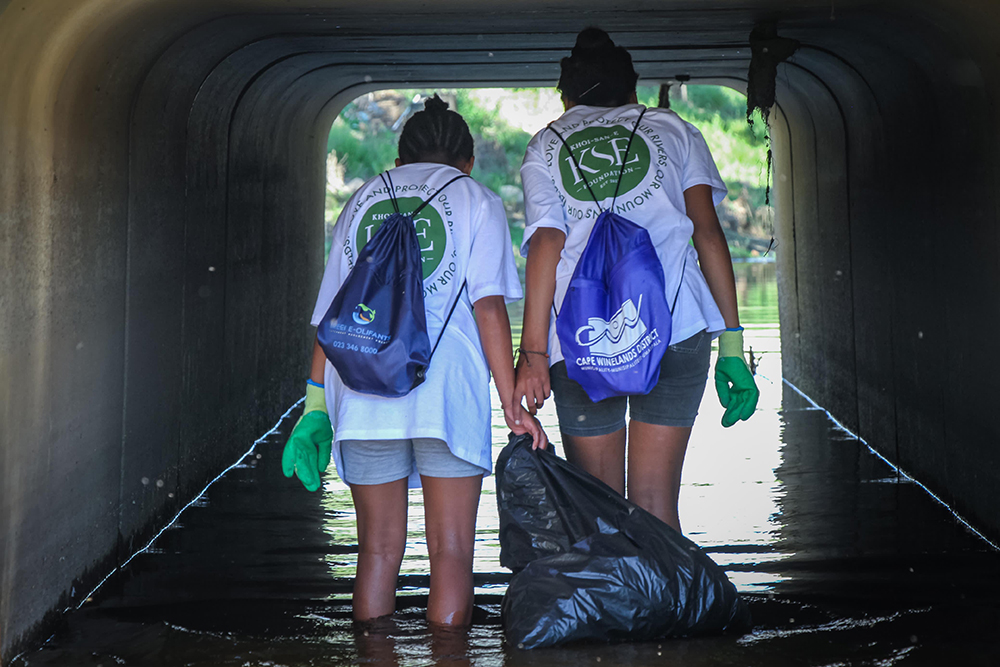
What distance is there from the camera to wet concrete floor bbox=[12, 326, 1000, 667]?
10.9 feet

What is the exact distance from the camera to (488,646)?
131 inches

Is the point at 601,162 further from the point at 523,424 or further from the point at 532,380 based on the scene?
the point at 523,424

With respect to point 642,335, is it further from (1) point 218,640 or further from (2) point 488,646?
(1) point 218,640

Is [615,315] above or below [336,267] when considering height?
below

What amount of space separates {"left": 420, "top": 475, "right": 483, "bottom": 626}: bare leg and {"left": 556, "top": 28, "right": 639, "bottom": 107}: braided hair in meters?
1.30

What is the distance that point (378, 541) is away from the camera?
3252 mm

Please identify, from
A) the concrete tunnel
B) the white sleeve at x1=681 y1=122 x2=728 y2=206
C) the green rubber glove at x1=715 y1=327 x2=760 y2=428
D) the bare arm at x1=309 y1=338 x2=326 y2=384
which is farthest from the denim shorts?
the concrete tunnel

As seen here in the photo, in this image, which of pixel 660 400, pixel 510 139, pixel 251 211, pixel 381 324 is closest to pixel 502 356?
pixel 381 324

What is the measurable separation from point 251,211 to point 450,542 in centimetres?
425

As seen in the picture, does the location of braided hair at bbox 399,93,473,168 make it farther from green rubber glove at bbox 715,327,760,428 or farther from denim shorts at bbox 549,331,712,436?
green rubber glove at bbox 715,327,760,428

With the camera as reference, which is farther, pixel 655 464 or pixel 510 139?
pixel 510 139

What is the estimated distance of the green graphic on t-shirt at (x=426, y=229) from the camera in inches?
126

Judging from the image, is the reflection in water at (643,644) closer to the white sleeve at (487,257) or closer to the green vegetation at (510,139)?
the white sleeve at (487,257)

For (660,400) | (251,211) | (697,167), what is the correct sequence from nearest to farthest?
(660,400), (697,167), (251,211)
